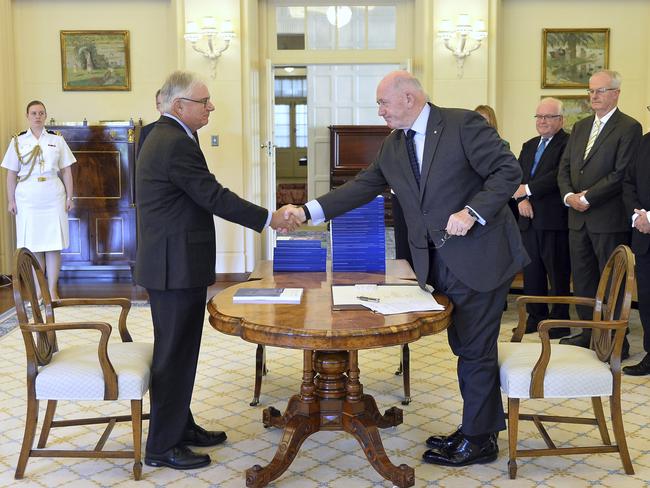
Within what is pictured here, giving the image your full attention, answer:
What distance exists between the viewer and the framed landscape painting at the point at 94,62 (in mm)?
9180

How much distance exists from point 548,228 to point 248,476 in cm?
370

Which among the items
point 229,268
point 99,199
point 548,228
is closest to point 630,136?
point 548,228

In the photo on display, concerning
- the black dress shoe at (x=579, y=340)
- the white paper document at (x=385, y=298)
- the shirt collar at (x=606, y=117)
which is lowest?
the black dress shoe at (x=579, y=340)

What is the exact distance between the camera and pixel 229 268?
9.06 m

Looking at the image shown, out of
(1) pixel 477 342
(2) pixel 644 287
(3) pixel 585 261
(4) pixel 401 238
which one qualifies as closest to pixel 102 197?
(4) pixel 401 238

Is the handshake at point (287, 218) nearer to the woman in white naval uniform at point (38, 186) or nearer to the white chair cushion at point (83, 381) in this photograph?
the white chair cushion at point (83, 381)

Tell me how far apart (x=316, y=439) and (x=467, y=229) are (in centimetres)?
141

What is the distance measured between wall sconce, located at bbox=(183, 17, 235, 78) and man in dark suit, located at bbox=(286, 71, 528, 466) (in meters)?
5.40

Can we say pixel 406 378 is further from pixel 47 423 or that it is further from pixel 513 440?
pixel 47 423

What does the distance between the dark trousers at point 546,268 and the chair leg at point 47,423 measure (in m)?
3.86

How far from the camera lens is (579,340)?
19.0 ft

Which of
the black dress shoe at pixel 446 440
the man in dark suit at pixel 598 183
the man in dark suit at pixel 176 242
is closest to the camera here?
the man in dark suit at pixel 176 242

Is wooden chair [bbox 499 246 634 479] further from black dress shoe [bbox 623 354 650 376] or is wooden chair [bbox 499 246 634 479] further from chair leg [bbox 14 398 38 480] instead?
chair leg [bbox 14 398 38 480]

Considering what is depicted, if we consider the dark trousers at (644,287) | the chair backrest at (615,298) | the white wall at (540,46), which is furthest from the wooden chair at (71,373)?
the white wall at (540,46)
